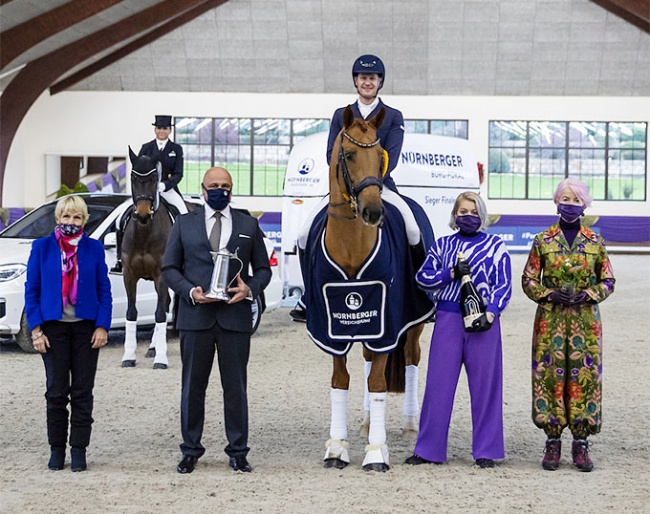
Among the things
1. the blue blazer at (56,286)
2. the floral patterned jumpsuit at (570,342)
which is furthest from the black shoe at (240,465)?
the floral patterned jumpsuit at (570,342)

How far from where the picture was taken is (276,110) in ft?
131

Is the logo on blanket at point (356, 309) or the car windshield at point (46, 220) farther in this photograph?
the car windshield at point (46, 220)

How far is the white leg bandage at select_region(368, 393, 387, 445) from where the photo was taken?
21.2ft

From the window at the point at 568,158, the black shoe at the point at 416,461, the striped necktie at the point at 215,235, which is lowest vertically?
the black shoe at the point at 416,461

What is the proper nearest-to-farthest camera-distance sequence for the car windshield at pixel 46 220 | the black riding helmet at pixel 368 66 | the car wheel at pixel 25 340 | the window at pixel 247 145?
1. the black riding helmet at pixel 368 66
2. the car wheel at pixel 25 340
3. the car windshield at pixel 46 220
4. the window at pixel 247 145

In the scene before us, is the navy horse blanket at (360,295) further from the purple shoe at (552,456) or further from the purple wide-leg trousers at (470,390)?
the purple shoe at (552,456)

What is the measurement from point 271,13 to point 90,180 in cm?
1075

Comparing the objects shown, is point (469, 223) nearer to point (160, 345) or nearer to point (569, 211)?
point (569, 211)

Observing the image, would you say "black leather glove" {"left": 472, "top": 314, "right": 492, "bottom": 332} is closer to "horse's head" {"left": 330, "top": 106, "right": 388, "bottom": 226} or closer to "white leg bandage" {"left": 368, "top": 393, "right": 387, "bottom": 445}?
"white leg bandage" {"left": 368, "top": 393, "right": 387, "bottom": 445}

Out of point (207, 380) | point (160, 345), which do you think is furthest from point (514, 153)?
point (207, 380)

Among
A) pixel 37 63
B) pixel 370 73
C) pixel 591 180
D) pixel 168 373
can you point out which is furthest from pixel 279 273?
pixel 591 180

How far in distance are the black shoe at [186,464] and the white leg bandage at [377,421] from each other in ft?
3.48

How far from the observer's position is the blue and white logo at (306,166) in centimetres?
1540

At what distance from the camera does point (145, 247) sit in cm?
1118
